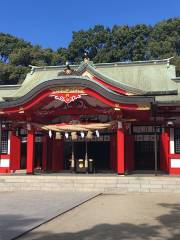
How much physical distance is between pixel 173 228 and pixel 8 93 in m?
19.4

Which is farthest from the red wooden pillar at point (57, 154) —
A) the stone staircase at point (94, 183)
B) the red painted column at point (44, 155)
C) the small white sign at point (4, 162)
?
the stone staircase at point (94, 183)

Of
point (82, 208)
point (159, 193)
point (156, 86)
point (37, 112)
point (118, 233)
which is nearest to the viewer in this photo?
point (118, 233)

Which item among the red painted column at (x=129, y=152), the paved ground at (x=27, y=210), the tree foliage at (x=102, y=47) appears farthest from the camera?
the tree foliage at (x=102, y=47)

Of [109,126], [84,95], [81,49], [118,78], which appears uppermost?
[81,49]

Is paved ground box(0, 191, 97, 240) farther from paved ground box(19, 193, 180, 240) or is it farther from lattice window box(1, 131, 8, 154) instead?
lattice window box(1, 131, 8, 154)

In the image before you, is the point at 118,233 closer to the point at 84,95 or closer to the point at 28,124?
the point at 84,95

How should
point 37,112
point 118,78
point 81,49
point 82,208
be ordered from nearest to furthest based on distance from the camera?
point 82,208
point 37,112
point 118,78
point 81,49

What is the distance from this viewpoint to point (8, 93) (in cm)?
2631

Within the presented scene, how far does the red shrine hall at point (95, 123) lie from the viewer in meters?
18.9

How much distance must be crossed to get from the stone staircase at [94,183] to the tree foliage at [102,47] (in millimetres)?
31061

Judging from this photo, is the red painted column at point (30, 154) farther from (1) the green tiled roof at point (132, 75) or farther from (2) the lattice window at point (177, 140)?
(2) the lattice window at point (177, 140)

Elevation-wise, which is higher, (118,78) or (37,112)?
(118,78)

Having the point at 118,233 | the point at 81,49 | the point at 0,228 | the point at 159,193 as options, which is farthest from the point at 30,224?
the point at 81,49

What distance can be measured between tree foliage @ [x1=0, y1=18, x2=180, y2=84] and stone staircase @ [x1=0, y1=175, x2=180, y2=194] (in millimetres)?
31061
